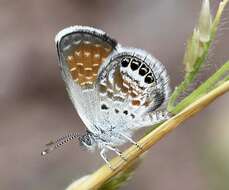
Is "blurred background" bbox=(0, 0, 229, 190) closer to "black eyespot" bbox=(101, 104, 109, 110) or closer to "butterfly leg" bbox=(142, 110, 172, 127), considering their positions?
"black eyespot" bbox=(101, 104, 109, 110)

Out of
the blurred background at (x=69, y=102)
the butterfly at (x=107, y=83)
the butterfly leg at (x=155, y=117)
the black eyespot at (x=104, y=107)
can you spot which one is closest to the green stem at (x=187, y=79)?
the butterfly leg at (x=155, y=117)

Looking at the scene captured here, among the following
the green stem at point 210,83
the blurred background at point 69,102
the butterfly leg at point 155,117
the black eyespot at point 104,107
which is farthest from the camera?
the blurred background at point 69,102

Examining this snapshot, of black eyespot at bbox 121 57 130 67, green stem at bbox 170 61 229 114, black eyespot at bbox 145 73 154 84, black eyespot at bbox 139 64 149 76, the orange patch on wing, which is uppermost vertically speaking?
the orange patch on wing

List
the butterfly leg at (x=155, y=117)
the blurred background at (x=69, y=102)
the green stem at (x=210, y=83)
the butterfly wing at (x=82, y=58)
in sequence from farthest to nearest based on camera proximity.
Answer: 1. the blurred background at (x=69, y=102)
2. the butterfly wing at (x=82, y=58)
3. the butterfly leg at (x=155, y=117)
4. the green stem at (x=210, y=83)

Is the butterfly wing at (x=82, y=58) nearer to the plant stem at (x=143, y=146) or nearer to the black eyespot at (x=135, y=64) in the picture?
the black eyespot at (x=135, y=64)

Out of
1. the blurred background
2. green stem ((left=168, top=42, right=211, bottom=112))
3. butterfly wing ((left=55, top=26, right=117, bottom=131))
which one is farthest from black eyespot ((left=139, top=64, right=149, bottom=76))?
the blurred background

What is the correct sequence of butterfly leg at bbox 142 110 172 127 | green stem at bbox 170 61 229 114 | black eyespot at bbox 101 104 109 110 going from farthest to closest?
1. black eyespot at bbox 101 104 109 110
2. butterfly leg at bbox 142 110 172 127
3. green stem at bbox 170 61 229 114

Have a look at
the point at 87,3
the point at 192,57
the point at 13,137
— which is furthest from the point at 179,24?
the point at 192,57

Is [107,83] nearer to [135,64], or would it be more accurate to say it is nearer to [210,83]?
[135,64]
